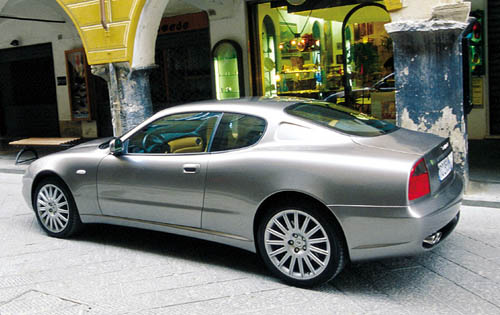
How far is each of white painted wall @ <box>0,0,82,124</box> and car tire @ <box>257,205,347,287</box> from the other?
1259 centimetres

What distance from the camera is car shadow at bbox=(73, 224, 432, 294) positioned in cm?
419

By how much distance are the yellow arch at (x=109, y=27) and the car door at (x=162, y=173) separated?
14.3 ft

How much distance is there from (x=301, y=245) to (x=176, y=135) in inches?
65.6

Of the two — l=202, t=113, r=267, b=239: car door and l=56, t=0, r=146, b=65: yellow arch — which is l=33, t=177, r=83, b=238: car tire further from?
l=56, t=0, r=146, b=65: yellow arch

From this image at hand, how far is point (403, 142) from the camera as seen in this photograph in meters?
4.24

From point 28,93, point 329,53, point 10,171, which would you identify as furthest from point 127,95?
point 28,93

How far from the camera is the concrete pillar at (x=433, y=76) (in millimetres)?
6398

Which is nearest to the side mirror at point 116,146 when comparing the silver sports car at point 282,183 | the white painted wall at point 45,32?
the silver sports car at point 282,183

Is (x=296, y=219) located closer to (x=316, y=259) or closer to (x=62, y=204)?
(x=316, y=259)

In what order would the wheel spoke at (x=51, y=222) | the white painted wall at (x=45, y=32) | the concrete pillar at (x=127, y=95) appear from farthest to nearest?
the white painted wall at (x=45, y=32) < the concrete pillar at (x=127, y=95) < the wheel spoke at (x=51, y=222)

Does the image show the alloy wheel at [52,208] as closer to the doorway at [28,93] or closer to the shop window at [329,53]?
the shop window at [329,53]

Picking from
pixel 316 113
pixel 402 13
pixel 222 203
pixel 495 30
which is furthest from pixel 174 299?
pixel 495 30

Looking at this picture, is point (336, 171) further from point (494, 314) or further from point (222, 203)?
point (494, 314)

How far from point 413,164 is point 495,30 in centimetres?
800
